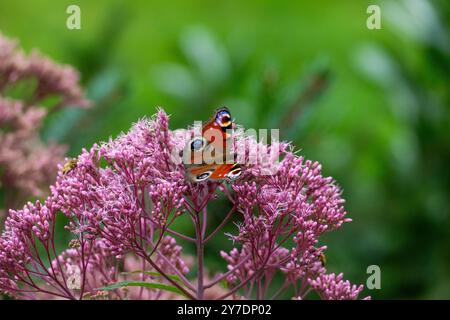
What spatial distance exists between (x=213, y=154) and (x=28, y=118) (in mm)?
1082

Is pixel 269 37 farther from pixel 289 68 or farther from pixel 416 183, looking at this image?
pixel 416 183

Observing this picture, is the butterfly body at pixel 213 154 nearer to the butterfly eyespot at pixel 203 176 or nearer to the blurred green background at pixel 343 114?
the butterfly eyespot at pixel 203 176

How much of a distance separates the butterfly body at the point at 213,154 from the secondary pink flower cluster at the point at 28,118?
35.8 inches

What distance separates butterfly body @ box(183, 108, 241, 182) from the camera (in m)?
1.63

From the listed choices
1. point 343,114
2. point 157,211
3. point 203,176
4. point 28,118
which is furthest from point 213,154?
point 343,114

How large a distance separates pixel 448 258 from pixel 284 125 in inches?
56.1

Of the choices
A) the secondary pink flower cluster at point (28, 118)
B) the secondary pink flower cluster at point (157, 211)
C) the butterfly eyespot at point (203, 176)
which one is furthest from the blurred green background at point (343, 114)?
the butterfly eyespot at point (203, 176)

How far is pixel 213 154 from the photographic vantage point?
166 centimetres

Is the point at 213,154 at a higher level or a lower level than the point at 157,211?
higher

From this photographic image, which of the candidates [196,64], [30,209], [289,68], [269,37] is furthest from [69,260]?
[269,37]

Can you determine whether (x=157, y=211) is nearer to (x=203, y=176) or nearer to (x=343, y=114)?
(x=203, y=176)

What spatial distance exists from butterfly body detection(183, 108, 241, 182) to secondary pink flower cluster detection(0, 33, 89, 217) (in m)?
0.91
